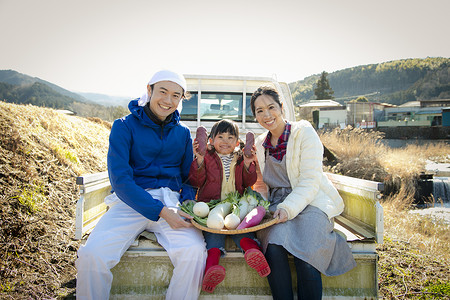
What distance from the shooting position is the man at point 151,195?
2072 millimetres

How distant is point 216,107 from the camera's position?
17.6ft

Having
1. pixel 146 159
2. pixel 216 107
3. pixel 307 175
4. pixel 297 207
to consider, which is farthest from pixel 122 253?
pixel 216 107

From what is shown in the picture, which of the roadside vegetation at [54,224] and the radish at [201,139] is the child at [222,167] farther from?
the roadside vegetation at [54,224]

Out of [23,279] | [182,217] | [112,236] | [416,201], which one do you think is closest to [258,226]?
[182,217]

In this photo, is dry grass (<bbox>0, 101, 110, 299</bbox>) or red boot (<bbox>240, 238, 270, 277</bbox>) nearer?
red boot (<bbox>240, 238, 270, 277</bbox>)

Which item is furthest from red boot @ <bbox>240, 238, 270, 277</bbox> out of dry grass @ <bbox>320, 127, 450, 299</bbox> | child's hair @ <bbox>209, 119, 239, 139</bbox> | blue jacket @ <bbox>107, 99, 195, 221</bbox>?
dry grass @ <bbox>320, 127, 450, 299</bbox>

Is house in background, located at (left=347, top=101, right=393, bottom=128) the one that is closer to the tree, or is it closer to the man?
the tree

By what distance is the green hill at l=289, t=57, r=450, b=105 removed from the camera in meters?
73.2

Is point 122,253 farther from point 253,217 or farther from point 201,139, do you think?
point 201,139

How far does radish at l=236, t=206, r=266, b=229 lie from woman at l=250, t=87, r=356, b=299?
0.11 meters

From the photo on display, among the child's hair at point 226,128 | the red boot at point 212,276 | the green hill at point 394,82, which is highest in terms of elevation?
the green hill at point 394,82

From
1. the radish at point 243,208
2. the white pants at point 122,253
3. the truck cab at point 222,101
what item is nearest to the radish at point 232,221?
the radish at point 243,208

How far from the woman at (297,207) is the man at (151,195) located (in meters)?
0.60

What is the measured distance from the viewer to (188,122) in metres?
5.14
